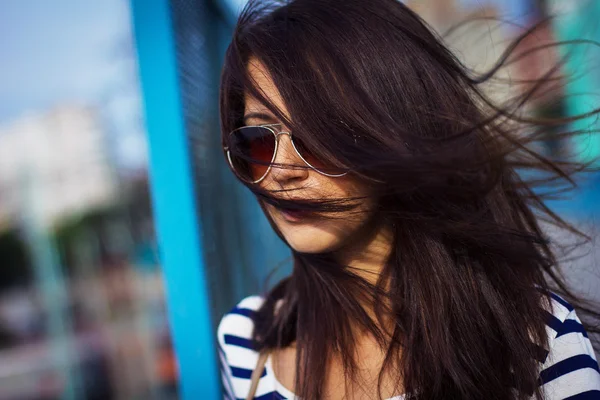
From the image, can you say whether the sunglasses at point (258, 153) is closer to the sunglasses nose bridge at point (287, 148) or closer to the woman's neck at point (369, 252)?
the sunglasses nose bridge at point (287, 148)

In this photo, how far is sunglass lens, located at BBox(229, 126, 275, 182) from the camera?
121 cm

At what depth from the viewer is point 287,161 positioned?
1.19 m

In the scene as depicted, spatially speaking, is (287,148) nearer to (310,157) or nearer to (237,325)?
(310,157)

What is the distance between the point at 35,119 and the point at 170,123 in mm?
3561

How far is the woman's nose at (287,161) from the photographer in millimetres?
1181

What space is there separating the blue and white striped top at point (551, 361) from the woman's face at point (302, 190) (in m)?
0.35

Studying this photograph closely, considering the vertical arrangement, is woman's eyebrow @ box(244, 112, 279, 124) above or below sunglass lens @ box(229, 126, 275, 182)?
above

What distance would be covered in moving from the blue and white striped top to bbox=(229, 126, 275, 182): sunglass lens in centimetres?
46

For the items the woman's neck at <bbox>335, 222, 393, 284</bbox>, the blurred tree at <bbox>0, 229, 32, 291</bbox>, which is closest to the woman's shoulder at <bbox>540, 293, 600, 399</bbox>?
the woman's neck at <bbox>335, 222, 393, 284</bbox>

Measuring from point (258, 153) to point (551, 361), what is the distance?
0.81 metres

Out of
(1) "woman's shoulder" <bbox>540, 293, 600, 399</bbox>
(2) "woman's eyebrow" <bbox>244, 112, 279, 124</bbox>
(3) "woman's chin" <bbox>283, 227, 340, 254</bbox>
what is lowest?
(1) "woman's shoulder" <bbox>540, 293, 600, 399</bbox>

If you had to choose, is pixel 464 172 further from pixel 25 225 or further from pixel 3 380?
pixel 3 380

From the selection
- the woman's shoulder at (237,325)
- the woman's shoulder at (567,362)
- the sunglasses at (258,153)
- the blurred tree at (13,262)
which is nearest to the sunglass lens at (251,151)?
the sunglasses at (258,153)

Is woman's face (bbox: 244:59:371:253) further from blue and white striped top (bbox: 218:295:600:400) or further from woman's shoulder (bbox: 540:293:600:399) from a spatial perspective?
woman's shoulder (bbox: 540:293:600:399)
